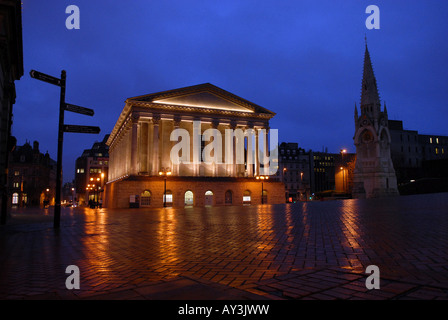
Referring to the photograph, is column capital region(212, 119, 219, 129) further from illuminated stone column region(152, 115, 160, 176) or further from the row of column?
illuminated stone column region(152, 115, 160, 176)

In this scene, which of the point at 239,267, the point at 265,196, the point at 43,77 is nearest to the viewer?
the point at 239,267

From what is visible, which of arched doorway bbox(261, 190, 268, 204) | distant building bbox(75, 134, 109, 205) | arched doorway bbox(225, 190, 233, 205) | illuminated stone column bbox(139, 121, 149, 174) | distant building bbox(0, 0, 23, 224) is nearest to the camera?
distant building bbox(0, 0, 23, 224)

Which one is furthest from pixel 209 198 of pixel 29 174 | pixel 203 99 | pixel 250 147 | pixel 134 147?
pixel 29 174

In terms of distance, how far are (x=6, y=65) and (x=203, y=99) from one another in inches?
1675

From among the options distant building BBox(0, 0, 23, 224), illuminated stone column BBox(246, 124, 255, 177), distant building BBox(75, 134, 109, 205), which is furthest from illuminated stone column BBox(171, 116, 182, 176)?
distant building BBox(75, 134, 109, 205)

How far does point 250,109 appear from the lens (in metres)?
60.0

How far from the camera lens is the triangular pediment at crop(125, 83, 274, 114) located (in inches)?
2120

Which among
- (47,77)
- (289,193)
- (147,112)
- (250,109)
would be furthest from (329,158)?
(47,77)

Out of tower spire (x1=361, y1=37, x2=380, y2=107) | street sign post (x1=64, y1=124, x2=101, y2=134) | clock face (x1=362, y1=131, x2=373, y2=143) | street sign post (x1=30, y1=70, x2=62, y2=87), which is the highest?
tower spire (x1=361, y1=37, x2=380, y2=107)

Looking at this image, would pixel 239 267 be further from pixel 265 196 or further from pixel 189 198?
pixel 265 196

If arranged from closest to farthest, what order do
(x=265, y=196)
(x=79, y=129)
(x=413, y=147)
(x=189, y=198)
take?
(x=79, y=129), (x=189, y=198), (x=265, y=196), (x=413, y=147)

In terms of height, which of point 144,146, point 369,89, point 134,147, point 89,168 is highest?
point 369,89

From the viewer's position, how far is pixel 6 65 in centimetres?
1571
